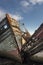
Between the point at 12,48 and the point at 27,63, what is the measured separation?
133 inches

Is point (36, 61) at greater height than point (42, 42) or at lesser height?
lesser

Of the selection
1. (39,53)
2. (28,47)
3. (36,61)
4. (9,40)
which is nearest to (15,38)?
(9,40)

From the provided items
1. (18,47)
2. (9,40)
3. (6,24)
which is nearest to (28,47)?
(18,47)

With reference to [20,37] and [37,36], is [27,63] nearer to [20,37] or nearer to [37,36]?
[37,36]

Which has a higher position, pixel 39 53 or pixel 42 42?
pixel 42 42

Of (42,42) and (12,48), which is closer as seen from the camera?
(42,42)

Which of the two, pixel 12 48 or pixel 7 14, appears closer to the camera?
pixel 12 48

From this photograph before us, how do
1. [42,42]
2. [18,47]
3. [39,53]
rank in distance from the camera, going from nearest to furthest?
[42,42] < [39,53] < [18,47]

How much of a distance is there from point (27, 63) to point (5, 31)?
494 cm

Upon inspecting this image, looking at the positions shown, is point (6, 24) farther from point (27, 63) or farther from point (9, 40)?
point (27, 63)

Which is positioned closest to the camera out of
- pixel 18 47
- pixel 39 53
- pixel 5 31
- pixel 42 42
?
pixel 42 42

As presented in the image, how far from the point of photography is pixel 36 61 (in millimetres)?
11336

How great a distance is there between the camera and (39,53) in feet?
41.8

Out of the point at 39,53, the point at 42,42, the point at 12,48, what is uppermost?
the point at 42,42
